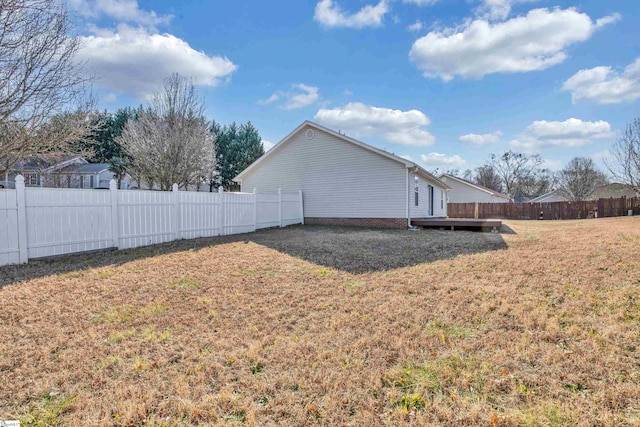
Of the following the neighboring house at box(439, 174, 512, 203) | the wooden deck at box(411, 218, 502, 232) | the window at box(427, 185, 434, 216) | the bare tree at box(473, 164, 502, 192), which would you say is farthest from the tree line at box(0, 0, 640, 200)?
the window at box(427, 185, 434, 216)

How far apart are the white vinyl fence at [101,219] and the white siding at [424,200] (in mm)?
7820

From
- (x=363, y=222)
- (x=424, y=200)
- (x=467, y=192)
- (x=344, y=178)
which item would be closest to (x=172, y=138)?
(x=344, y=178)

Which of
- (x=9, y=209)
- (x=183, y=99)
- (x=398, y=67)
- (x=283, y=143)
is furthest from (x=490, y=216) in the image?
(x=9, y=209)

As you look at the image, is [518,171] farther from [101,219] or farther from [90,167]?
[101,219]

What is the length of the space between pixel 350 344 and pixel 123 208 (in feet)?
23.7

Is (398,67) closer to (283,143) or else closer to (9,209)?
(283,143)

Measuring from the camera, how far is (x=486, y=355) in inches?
123

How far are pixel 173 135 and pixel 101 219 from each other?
37.1 ft

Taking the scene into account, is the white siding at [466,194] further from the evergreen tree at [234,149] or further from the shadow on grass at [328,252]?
the shadow on grass at [328,252]

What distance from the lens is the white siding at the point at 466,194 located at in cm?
3281

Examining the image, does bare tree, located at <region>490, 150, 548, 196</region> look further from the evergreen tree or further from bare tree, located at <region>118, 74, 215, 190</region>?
bare tree, located at <region>118, 74, 215, 190</region>

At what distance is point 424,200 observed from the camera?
17.7 meters

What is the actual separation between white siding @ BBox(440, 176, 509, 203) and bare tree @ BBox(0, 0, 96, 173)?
31.1m

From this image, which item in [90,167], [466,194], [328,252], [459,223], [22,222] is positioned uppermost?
[90,167]
